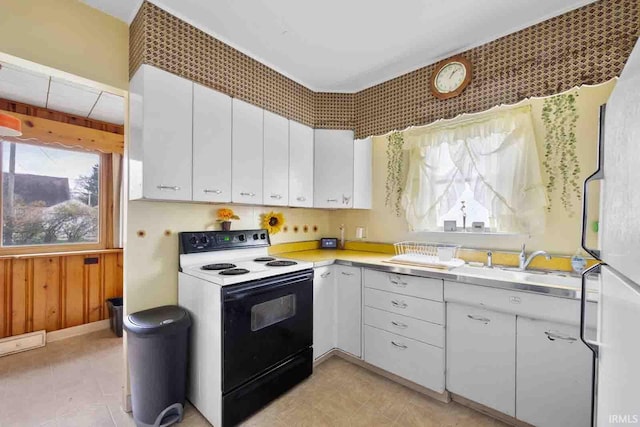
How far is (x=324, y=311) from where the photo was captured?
2297 mm

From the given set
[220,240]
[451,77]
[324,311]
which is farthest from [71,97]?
[451,77]

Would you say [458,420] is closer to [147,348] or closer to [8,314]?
[147,348]

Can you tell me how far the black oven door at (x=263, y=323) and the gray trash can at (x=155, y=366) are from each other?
0.32 metres

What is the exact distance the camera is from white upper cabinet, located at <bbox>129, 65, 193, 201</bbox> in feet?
5.33

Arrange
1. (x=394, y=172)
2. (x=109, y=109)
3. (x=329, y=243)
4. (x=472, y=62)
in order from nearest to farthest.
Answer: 1. (x=472, y=62)
2. (x=394, y=172)
3. (x=109, y=109)
4. (x=329, y=243)

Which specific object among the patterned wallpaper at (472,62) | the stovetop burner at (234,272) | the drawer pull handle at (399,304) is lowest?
the drawer pull handle at (399,304)

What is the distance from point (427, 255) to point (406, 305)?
1.87 feet

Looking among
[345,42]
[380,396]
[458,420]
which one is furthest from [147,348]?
[345,42]

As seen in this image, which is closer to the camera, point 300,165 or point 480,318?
point 480,318

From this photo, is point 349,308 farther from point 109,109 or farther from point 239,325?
point 109,109

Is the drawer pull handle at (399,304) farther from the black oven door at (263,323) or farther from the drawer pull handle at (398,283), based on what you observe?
the black oven door at (263,323)

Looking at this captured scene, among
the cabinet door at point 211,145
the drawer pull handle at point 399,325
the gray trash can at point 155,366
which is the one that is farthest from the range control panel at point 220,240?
the drawer pull handle at point 399,325

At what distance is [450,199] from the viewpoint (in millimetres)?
2412

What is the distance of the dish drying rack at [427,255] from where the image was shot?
80.4 inches
